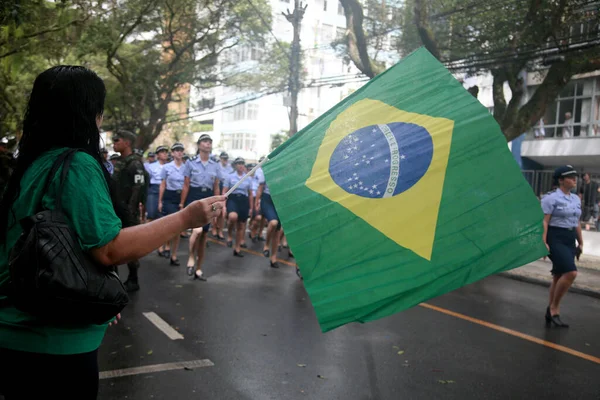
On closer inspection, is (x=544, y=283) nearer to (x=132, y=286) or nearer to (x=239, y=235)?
(x=239, y=235)

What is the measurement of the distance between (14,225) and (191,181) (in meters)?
8.76

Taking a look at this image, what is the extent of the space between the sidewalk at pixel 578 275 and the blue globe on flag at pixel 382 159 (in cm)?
771

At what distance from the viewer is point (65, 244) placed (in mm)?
1691

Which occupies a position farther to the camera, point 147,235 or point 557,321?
point 557,321

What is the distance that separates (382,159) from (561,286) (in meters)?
4.63

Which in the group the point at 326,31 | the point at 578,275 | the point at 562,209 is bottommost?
the point at 578,275

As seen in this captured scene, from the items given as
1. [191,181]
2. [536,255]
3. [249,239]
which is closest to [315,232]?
[536,255]

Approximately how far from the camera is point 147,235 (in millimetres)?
1872

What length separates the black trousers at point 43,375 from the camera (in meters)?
1.82

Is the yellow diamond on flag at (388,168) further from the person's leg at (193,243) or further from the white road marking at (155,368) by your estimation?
the person's leg at (193,243)

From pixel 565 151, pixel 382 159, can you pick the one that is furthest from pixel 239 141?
pixel 382 159

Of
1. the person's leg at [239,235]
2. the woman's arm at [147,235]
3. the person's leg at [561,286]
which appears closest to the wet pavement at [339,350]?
the person's leg at [561,286]

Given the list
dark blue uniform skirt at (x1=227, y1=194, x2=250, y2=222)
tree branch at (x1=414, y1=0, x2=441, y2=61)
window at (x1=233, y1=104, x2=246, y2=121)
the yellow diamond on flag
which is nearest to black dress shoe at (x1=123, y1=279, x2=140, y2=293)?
dark blue uniform skirt at (x1=227, y1=194, x2=250, y2=222)

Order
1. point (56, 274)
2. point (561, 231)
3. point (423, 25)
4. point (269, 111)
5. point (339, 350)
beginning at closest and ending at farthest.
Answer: point (56, 274) → point (339, 350) → point (561, 231) → point (423, 25) → point (269, 111)
